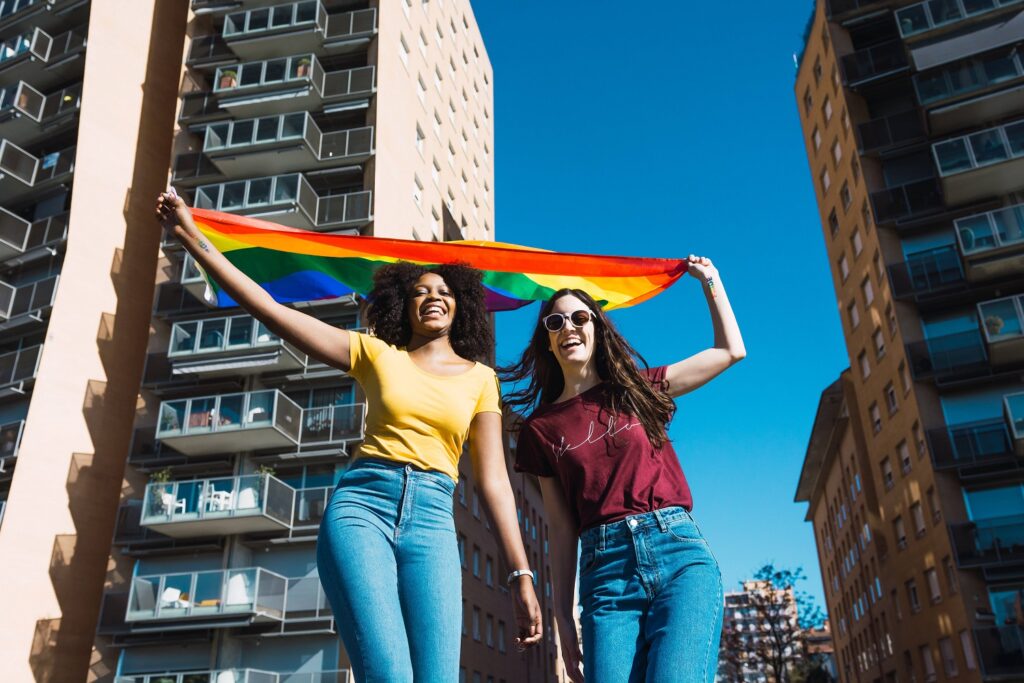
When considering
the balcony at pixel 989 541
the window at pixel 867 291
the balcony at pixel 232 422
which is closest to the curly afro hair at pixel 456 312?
the balcony at pixel 232 422

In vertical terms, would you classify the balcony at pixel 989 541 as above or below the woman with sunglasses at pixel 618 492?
above

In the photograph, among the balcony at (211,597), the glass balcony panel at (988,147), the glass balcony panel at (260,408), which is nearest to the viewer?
the balcony at (211,597)

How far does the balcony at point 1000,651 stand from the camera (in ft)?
93.5

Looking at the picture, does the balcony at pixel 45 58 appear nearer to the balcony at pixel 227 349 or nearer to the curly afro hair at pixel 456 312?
the balcony at pixel 227 349

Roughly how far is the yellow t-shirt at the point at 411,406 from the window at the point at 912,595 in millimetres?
37552

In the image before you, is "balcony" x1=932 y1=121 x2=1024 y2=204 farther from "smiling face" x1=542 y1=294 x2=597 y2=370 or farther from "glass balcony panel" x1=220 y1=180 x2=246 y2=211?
"smiling face" x1=542 y1=294 x2=597 y2=370

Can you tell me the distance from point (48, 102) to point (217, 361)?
15.8 m

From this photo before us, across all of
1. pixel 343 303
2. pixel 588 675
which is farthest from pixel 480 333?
pixel 343 303

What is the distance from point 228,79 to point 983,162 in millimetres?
28706

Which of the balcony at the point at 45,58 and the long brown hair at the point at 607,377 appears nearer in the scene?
the long brown hair at the point at 607,377

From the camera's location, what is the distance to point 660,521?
334 centimetres

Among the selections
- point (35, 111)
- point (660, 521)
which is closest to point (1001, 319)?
point (660, 521)

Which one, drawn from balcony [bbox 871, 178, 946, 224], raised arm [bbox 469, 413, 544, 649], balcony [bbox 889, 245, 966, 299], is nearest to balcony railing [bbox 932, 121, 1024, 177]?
balcony [bbox 871, 178, 946, 224]

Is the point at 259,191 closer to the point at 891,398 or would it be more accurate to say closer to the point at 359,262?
the point at 891,398
